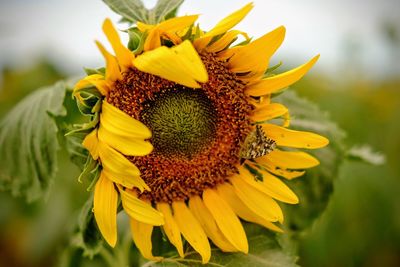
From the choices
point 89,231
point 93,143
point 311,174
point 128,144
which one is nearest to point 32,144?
point 89,231

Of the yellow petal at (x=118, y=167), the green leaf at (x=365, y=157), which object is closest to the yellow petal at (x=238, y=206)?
the yellow petal at (x=118, y=167)

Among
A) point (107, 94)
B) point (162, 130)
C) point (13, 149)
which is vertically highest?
point (107, 94)

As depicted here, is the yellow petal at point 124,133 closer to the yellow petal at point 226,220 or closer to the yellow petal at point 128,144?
the yellow petal at point 128,144

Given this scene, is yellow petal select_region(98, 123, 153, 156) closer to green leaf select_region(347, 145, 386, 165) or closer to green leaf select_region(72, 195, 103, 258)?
green leaf select_region(72, 195, 103, 258)

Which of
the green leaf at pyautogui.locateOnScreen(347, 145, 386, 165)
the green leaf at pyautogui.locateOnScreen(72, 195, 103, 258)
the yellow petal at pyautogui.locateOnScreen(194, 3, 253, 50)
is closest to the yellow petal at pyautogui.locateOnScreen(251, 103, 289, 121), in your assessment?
the yellow petal at pyautogui.locateOnScreen(194, 3, 253, 50)

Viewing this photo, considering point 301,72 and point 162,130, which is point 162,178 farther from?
point 301,72

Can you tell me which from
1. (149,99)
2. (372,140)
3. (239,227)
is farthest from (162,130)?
(372,140)

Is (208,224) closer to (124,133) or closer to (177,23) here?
(124,133)
